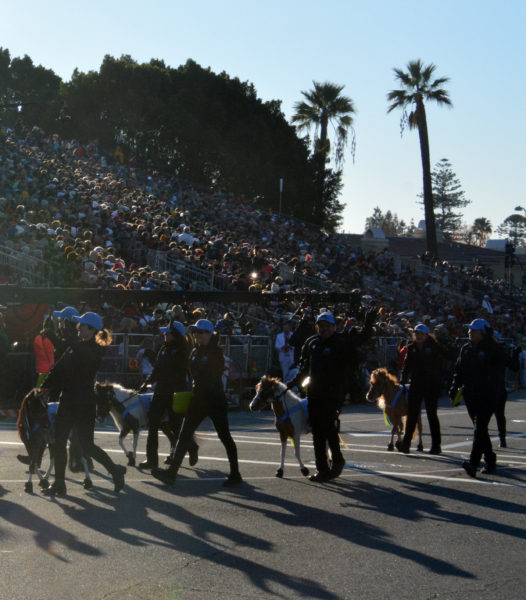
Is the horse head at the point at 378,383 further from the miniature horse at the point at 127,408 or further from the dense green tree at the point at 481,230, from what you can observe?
the dense green tree at the point at 481,230

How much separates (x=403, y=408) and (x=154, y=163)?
46.0 metres

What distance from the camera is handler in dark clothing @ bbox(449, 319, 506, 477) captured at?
34.9 feet

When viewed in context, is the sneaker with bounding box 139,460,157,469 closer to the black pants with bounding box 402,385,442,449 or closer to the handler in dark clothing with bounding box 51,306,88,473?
the handler in dark clothing with bounding box 51,306,88,473

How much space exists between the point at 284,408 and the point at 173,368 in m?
1.45

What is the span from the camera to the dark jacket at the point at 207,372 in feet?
32.3

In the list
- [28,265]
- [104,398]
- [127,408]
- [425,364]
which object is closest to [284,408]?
[127,408]

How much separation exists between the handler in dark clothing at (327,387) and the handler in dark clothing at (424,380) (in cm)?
288

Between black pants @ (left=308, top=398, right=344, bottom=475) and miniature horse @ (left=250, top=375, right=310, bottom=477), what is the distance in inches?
22.6

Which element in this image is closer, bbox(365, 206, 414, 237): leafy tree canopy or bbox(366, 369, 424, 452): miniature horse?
bbox(366, 369, 424, 452): miniature horse

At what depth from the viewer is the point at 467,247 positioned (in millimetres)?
70188

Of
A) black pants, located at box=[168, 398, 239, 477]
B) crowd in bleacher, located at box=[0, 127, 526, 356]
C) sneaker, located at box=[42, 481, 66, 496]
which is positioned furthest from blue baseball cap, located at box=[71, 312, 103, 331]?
crowd in bleacher, located at box=[0, 127, 526, 356]

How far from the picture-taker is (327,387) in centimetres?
1004

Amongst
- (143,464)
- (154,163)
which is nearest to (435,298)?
(154,163)

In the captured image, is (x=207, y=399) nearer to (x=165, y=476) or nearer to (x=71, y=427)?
(x=165, y=476)
